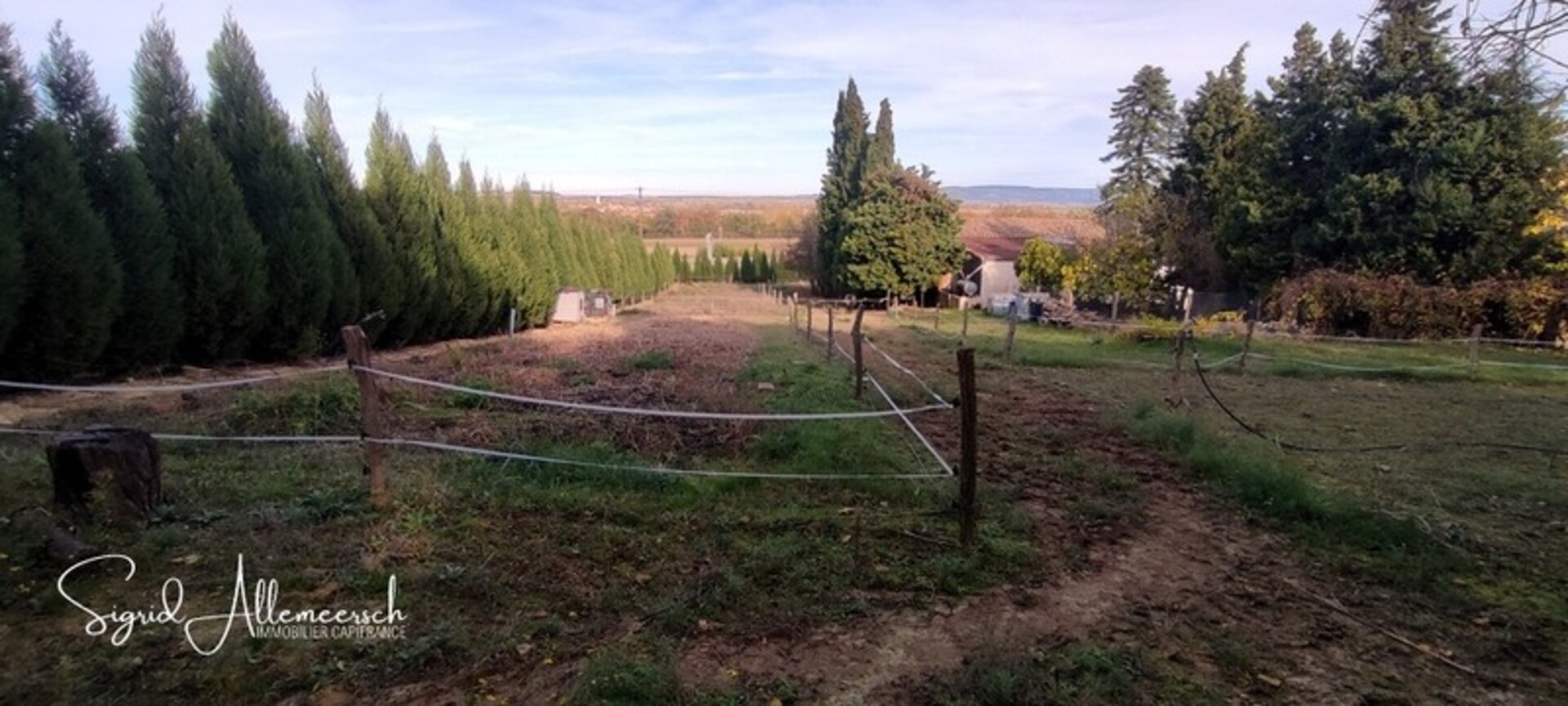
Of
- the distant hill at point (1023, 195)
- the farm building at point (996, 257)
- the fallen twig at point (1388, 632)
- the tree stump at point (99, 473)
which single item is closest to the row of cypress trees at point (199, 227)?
the tree stump at point (99, 473)

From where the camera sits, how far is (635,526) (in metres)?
4.68

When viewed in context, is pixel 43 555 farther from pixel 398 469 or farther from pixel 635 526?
pixel 635 526

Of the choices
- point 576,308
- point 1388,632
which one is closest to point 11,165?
point 1388,632

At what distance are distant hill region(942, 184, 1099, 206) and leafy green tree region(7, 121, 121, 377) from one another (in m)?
132

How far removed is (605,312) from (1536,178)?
2878cm

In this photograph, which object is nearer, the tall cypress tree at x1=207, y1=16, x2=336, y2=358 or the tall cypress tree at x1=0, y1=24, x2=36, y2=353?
the tall cypress tree at x1=0, y1=24, x2=36, y2=353

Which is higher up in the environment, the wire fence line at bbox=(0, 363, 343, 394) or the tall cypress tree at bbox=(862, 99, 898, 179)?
the tall cypress tree at bbox=(862, 99, 898, 179)

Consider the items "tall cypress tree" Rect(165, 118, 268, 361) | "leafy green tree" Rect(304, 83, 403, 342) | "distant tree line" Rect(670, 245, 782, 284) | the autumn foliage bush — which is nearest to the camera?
"tall cypress tree" Rect(165, 118, 268, 361)

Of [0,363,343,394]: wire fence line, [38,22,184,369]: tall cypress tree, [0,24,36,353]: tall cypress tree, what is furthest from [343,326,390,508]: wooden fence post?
[38,22,184,369]: tall cypress tree

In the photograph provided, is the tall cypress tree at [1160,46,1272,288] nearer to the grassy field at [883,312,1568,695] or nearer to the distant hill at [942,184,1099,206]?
the grassy field at [883,312,1568,695]

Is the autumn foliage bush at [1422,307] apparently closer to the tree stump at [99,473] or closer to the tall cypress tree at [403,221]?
the tall cypress tree at [403,221]

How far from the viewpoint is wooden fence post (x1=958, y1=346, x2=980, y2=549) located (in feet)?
14.5

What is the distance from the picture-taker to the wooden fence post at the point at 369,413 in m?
4.38

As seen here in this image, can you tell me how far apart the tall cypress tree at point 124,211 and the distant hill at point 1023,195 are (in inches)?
5149
